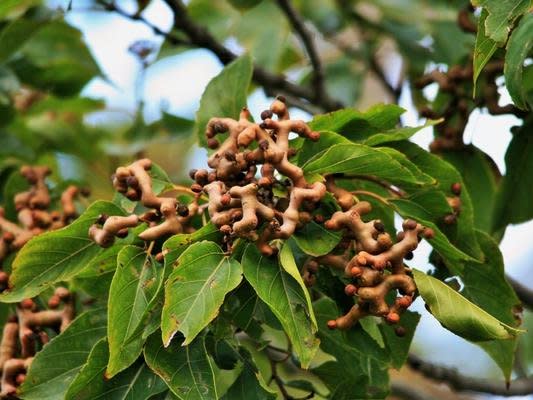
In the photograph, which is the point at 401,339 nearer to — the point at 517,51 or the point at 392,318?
the point at 392,318

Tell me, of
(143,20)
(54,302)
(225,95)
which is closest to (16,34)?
(143,20)

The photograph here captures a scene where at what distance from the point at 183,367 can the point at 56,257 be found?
1.30 ft

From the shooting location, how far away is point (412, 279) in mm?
1945

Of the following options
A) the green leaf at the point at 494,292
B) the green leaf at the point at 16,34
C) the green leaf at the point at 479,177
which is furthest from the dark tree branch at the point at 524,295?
the green leaf at the point at 16,34

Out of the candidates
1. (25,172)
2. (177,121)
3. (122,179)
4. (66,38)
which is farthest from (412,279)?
(66,38)

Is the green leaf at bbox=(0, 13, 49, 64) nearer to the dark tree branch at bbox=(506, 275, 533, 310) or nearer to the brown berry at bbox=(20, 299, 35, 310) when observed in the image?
the brown berry at bbox=(20, 299, 35, 310)

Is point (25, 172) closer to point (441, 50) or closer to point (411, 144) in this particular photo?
point (411, 144)

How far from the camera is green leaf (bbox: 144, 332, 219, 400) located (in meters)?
1.95

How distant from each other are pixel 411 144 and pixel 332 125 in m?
0.21

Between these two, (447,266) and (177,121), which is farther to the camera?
(177,121)

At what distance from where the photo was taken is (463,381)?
129 inches

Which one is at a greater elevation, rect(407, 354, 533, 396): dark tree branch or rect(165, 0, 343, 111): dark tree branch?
rect(165, 0, 343, 111): dark tree branch

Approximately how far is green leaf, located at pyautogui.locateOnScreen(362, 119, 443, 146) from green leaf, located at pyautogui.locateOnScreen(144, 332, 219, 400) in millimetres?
575

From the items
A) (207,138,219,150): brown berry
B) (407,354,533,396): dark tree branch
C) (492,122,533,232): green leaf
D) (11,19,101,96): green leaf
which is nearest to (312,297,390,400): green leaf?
(207,138,219,150): brown berry
